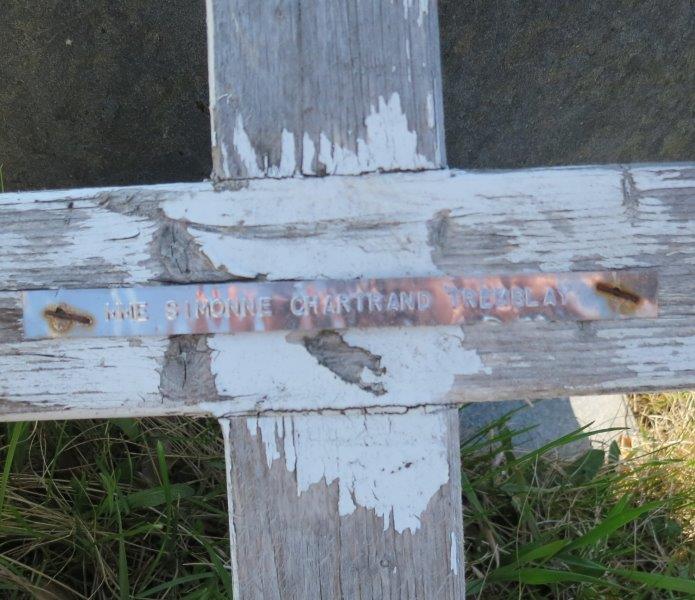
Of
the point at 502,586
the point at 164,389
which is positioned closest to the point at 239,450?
the point at 164,389

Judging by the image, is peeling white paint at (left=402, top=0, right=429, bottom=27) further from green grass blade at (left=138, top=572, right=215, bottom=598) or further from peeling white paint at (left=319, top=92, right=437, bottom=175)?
green grass blade at (left=138, top=572, right=215, bottom=598)

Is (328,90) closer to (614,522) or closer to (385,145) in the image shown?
(385,145)

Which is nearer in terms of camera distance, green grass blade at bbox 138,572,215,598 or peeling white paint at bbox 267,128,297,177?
peeling white paint at bbox 267,128,297,177

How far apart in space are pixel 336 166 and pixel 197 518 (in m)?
0.85

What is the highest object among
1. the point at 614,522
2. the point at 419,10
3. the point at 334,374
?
the point at 419,10

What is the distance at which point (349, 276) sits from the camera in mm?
872

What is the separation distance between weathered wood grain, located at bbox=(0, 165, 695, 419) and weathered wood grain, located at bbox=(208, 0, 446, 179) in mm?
34

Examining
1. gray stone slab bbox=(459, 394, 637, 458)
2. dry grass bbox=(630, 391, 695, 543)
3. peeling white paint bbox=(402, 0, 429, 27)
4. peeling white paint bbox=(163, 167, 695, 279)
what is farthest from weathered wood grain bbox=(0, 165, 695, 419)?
gray stone slab bbox=(459, 394, 637, 458)

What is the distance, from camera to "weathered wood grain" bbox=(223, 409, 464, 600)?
0.87 metres

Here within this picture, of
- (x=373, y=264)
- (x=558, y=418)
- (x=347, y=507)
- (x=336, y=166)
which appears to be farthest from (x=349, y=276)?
(x=558, y=418)

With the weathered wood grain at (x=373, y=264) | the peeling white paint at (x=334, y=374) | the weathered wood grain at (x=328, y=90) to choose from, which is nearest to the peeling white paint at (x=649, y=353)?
the weathered wood grain at (x=373, y=264)

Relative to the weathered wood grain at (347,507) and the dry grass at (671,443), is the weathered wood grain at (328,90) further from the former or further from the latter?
the dry grass at (671,443)

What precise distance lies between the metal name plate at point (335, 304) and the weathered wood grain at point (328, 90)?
158 mm

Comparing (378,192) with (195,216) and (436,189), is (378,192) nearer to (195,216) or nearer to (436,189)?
(436,189)
